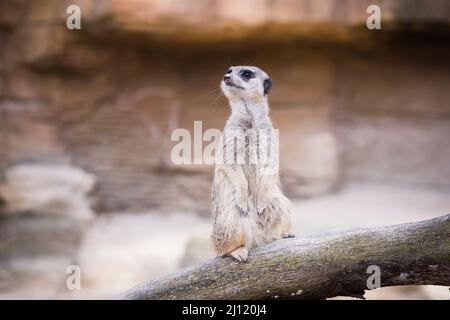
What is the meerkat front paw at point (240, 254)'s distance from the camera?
10.1 ft

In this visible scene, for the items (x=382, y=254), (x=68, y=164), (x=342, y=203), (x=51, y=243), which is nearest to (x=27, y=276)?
(x=51, y=243)

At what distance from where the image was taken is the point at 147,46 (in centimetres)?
764

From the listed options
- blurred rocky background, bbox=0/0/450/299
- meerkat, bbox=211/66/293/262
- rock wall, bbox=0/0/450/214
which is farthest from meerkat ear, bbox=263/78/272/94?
rock wall, bbox=0/0/450/214

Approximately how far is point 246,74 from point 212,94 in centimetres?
486

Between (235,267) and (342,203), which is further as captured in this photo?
(342,203)

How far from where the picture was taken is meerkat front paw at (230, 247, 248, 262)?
3.07 m

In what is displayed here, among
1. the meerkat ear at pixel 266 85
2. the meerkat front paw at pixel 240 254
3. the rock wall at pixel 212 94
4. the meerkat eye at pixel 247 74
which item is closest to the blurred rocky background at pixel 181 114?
the rock wall at pixel 212 94

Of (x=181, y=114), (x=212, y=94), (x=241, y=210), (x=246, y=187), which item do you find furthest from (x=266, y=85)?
(x=212, y=94)

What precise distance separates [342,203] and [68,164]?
10.4ft

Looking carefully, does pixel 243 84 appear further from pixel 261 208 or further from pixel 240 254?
pixel 240 254

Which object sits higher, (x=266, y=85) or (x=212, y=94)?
(x=212, y=94)

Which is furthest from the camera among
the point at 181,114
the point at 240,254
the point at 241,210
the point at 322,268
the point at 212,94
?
the point at 212,94

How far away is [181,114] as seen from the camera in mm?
7906

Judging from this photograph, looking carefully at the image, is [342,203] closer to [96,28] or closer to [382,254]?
[96,28]
